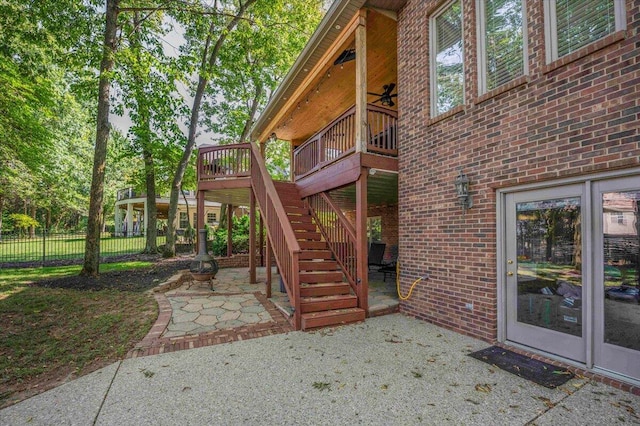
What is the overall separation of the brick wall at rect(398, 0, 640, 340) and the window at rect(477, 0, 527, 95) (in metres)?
0.12

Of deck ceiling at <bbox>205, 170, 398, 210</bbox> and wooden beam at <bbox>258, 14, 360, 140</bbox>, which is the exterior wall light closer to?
deck ceiling at <bbox>205, 170, 398, 210</bbox>

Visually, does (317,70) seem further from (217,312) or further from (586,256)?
(586,256)

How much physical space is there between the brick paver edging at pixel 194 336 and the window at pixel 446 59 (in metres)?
4.16

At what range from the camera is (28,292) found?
604 centimetres

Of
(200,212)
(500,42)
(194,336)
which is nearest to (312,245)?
(194,336)

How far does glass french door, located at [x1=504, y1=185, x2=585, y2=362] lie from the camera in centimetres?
314

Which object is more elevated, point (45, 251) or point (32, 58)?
point (32, 58)

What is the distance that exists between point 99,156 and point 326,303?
738cm

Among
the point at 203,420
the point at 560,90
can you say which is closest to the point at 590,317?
the point at 560,90

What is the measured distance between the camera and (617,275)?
2.83 meters

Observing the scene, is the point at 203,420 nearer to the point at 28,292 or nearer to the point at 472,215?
the point at 472,215

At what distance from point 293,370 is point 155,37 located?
39.3 feet

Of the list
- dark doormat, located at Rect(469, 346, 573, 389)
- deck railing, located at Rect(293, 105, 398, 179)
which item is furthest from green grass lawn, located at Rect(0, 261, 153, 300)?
dark doormat, located at Rect(469, 346, 573, 389)

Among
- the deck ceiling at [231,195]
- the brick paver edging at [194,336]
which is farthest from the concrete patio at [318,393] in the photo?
the deck ceiling at [231,195]
